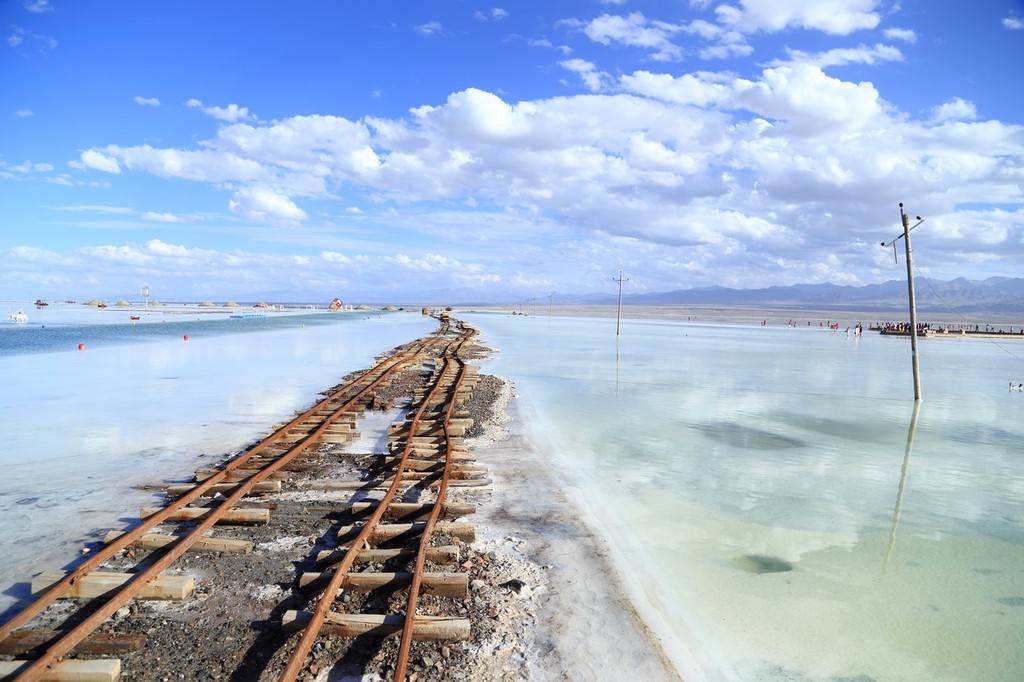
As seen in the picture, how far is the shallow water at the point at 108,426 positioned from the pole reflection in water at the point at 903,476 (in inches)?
342

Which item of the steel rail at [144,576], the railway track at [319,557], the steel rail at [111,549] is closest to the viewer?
the steel rail at [144,576]

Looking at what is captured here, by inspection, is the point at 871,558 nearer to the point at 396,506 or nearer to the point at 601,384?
the point at 396,506

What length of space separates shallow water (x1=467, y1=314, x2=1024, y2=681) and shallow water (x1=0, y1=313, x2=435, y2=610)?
595 centimetres

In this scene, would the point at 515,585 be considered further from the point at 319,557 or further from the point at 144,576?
the point at 144,576

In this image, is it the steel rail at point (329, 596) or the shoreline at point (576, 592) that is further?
the shoreline at point (576, 592)

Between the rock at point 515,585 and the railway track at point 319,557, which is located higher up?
the railway track at point 319,557

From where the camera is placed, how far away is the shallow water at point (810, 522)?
518 cm

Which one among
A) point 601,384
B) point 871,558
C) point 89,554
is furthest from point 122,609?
point 601,384

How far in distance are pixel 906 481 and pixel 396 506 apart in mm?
8195

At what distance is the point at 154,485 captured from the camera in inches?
345

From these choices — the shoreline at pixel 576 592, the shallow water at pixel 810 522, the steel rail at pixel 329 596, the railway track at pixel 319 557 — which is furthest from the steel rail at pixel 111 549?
the shallow water at pixel 810 522

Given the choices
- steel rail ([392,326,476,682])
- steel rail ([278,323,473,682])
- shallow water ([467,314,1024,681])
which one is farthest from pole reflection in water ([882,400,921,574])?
steel rail ([278,323,473,682])

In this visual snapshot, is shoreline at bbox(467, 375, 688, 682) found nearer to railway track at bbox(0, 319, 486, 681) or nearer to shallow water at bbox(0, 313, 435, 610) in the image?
railway track at bbox(0, 319, 486, 681)

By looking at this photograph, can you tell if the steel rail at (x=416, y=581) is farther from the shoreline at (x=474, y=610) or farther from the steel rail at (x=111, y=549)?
the steel rail at (x=111, y=549)
